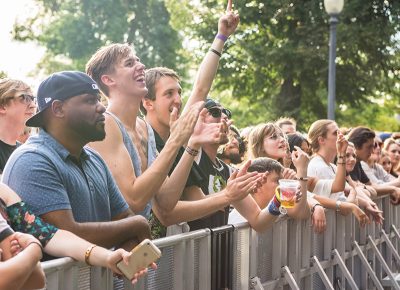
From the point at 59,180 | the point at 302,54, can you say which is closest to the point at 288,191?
the point at 59,180

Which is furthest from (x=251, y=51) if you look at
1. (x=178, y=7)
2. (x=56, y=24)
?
(x=56, y=24)

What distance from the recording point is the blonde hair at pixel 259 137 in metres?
7.60

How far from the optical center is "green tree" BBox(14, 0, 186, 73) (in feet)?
134

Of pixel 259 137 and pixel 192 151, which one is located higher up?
pixel 259 137

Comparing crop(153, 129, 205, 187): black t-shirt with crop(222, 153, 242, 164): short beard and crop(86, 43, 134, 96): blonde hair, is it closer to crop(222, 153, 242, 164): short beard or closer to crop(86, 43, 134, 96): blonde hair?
crop(86, 43, 134, 96): blonde hair

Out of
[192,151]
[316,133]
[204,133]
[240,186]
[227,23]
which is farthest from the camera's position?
[316,133]

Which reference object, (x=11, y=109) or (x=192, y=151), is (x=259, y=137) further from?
(x=11, y=109)

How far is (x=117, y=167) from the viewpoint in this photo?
505 cm

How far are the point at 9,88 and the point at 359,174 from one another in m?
5.95

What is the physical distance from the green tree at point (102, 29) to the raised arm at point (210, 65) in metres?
34.2

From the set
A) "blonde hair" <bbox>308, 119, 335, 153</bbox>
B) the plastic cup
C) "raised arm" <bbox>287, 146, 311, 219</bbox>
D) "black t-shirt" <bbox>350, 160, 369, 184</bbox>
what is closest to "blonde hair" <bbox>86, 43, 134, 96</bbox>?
the plastic cup

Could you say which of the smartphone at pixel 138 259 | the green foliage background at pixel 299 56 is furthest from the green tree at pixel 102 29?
the smartphone at pixel 138 259

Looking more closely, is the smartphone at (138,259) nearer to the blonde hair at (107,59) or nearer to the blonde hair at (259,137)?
the blonde hair at (107,59)

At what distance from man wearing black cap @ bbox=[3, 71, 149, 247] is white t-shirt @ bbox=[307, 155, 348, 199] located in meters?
4.19
